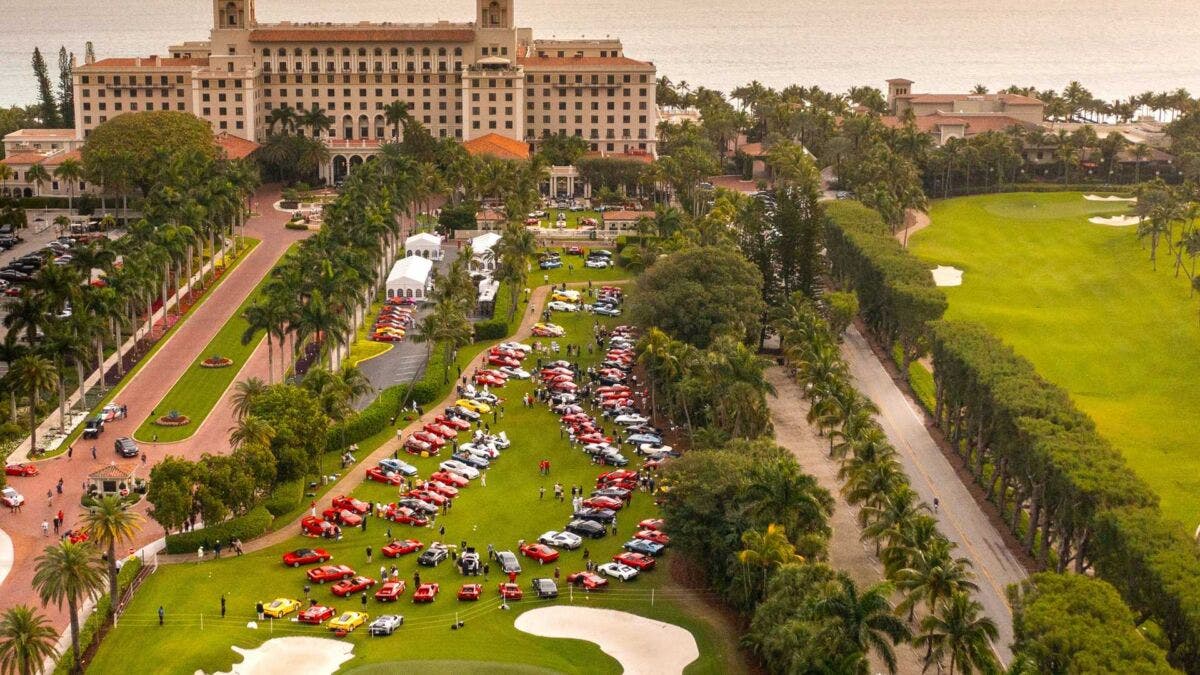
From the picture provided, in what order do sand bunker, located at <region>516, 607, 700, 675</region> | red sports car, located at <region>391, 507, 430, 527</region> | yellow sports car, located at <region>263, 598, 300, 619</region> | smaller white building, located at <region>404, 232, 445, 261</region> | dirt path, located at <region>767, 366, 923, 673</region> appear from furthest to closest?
smaller white building, located at <region>404, 232, 445, 261</region>, red sports car, located at <region>391, 507, 430, 527</region>, dirt path, located at <region>767, 366, 923, 673</region>, yellow sports car, located at <region>263, 598, 300, 619</region>, sand bunker, located at <region>516, 607, 700, 675</region>

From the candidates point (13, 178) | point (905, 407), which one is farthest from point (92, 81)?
point (905, 407)

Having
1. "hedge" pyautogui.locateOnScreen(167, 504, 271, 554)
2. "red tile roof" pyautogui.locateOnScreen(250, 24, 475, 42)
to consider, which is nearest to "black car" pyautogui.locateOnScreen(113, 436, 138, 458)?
"hedge" pyautogui.locateOnScreen(167, 504, 271, 554)

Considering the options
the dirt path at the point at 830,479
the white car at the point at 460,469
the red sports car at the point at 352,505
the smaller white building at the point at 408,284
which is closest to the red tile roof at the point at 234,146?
the smaller white building at the point at 408,284

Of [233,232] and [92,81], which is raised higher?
[92,81]

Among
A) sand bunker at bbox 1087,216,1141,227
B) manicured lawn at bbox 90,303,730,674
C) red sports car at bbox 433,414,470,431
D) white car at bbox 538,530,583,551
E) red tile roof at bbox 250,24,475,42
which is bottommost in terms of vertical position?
manicured lawn at bbox 90,303,730,674

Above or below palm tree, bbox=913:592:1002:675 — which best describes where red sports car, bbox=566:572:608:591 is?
Result: below

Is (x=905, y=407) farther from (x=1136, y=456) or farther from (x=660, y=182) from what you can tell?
(x=660, y=182)

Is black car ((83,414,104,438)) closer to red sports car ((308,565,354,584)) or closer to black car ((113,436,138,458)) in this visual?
black car ((113,436,138,458))
